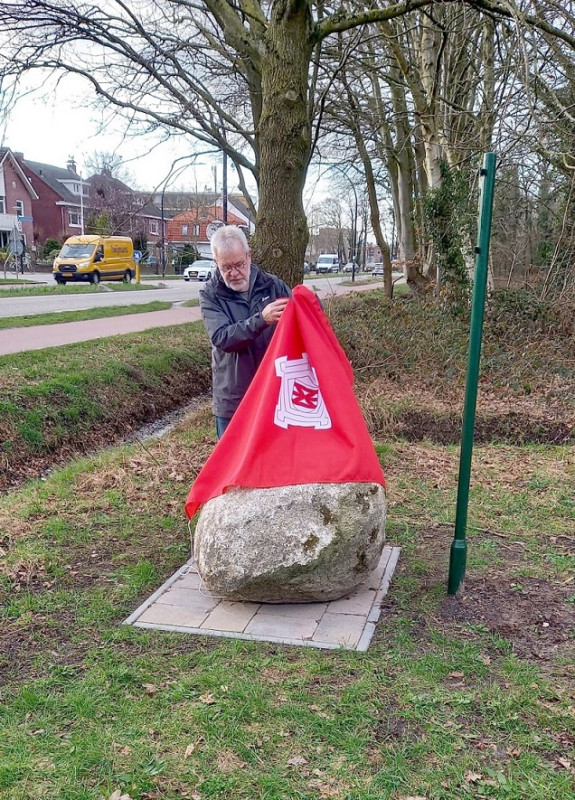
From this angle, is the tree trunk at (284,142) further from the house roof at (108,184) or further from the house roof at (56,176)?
the house roof at (56,176)

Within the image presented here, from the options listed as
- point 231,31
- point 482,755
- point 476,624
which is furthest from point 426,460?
point 231,31

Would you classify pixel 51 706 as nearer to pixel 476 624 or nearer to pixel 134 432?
pixel 476 624

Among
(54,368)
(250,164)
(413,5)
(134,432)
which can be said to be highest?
(413,5)

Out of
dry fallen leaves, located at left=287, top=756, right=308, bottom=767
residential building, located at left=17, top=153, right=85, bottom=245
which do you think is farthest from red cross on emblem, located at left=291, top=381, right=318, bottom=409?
residential building, located at left=17, top=153, right=85, bottom=245

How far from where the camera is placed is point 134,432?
30.4 feet

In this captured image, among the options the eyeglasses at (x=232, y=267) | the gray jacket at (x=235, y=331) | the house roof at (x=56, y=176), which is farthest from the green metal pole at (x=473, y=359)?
the house roof at (x=56, y=176)

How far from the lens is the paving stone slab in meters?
3.49

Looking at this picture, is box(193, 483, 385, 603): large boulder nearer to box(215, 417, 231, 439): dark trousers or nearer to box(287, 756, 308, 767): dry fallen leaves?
box(215, 417, 231, 439): dark trousers

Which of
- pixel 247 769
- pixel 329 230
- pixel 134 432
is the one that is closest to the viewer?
pixel 247 769

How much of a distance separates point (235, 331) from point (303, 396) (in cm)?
51

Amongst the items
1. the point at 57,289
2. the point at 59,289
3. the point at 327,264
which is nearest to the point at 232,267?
the point at 57,289

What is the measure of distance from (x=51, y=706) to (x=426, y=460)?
4.37 m

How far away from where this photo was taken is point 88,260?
31.4 m

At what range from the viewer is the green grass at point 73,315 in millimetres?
14281
